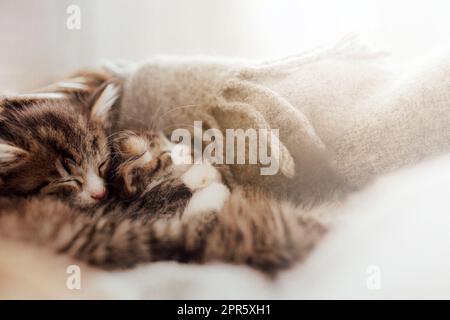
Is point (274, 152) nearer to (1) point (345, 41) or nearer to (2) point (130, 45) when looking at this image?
(1) point (345, 41)

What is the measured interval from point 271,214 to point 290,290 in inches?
7.9

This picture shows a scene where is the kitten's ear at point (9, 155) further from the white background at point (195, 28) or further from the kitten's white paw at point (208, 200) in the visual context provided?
the kitten's white paw at point (208, 200)

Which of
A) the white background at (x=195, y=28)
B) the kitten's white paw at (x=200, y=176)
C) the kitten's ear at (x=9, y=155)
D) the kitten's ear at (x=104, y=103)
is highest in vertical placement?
the white background at (x=195, y=28)

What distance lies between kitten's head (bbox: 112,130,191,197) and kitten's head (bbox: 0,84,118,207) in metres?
0.04

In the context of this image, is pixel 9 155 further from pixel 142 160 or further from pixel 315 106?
pixel 315 106

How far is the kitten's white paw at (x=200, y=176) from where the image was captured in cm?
109

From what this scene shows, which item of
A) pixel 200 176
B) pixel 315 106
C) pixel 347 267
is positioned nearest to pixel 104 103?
pixel 200 176

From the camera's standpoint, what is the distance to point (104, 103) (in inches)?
44.1

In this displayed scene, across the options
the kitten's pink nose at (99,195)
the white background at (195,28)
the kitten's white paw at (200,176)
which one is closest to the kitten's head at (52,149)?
the kitten's pink nose at (99,195)

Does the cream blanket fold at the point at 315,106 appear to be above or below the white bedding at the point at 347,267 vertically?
above

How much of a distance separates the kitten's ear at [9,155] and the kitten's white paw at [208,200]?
437 millimetres

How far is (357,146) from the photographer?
3.55 feet
